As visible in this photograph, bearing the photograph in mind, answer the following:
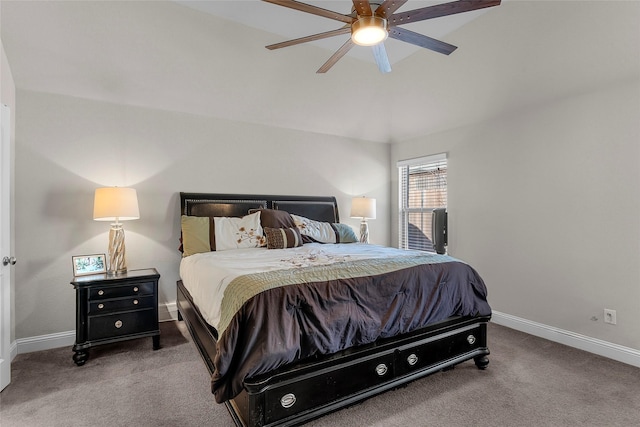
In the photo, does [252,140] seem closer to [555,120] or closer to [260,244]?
[260,244]

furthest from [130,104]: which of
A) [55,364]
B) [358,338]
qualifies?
[358,338]

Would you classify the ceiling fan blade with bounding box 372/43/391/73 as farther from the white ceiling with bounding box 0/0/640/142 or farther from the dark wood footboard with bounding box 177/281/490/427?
the dark wood footboard with bounding box 177/281/490/427

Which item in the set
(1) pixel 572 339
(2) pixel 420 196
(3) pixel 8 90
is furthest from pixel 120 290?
(1) pixel 572 339

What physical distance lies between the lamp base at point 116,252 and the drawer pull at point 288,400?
214 centimetres

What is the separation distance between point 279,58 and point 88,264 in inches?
109

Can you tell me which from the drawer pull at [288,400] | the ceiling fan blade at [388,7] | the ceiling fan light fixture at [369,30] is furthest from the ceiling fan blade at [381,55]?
the drawer pull at [288,400]

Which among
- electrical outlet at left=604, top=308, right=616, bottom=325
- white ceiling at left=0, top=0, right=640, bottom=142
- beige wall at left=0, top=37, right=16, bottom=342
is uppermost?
white ceiling at left=0, top=0, right=640, bottom=142

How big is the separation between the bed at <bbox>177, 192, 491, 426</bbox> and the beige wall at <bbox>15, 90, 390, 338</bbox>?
1.18 m

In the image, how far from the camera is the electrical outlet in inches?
110

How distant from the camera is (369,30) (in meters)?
2.16

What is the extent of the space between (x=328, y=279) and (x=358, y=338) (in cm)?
39

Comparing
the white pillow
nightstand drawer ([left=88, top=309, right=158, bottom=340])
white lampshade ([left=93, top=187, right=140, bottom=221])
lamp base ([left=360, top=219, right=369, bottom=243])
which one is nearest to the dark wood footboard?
nightstand drawer ([left=88, top=309, right=158, bottom=340])

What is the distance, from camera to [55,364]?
2.68 metres

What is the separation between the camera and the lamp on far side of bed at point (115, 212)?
2893mm
